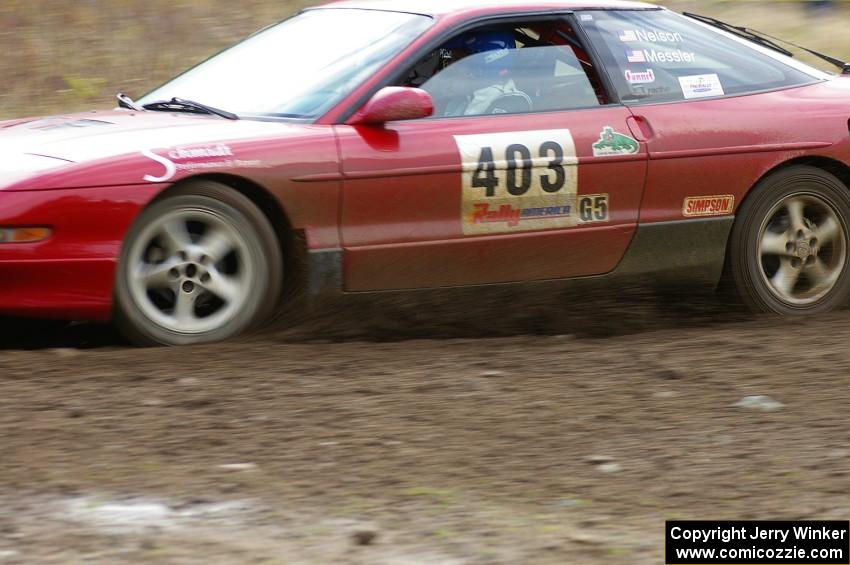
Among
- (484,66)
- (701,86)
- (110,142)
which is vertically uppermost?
(484,66)

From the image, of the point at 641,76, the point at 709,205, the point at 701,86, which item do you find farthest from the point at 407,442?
the point at 701,86

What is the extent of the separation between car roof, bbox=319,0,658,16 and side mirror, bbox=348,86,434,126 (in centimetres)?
61

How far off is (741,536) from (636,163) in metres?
2.67

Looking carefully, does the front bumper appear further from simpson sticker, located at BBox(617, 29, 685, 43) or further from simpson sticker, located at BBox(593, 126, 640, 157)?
simpson sticker, located at BBox(617, 29, 685, 43)

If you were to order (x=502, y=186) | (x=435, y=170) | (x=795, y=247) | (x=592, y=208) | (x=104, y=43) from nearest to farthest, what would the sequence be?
(x=435, y=170) < (x=502, y=186) < (x=592, y=208) < (x=795, y=247) < (x=104, y=43)

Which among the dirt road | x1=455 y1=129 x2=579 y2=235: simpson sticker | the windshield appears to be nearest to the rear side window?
x1=455 y1=129 x2=579 y2=235: simpson sticker

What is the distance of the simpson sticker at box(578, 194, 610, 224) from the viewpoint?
574cm

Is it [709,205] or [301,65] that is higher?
[301,65]

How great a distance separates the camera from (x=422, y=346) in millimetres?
5363

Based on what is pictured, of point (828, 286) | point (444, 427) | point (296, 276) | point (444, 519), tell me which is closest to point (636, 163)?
point (828, 286)

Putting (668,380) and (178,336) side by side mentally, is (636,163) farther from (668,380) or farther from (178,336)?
(178,336)

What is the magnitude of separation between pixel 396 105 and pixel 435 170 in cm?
31

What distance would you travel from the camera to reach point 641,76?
6020 mm

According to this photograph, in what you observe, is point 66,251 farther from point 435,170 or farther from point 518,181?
point 518,181
